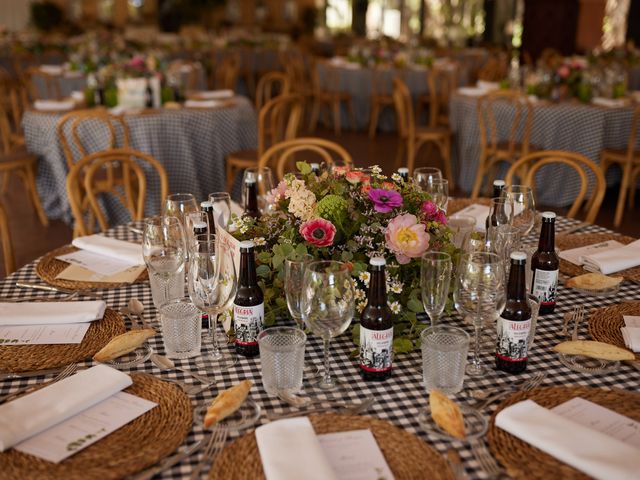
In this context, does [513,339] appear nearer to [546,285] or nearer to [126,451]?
[546,285]

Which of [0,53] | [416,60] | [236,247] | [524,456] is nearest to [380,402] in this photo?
[524,456]

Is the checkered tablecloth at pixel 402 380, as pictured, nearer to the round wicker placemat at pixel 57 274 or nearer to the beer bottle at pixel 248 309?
the beer bottle at pixel 248 309

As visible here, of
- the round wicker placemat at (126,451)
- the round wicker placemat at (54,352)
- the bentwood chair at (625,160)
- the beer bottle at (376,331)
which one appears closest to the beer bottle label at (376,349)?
the beer bottle at (376,331)

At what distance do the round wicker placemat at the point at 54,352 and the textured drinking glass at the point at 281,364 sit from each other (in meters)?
0.43

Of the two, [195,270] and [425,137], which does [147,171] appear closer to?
[425,137]

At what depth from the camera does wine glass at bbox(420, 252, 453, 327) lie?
1.45 m

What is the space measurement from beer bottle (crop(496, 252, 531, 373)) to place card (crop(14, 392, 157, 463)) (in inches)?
28.0

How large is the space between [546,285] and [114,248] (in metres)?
1.27

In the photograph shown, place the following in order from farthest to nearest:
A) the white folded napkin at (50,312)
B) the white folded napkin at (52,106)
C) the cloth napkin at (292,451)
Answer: the white folded napkin at (52,106)
the white folded napkin at (50,312)
the cloth napkin at (292,451)

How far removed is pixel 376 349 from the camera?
141 centimetres

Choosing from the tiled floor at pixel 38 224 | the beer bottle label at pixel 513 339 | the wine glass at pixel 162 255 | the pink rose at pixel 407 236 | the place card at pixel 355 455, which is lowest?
the tiled floor at pixel 38 224

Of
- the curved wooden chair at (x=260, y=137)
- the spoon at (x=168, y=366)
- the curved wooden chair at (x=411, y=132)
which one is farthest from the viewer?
the curved wooden chair at (x=411, y=132)

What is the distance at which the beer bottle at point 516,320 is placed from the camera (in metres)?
1.43

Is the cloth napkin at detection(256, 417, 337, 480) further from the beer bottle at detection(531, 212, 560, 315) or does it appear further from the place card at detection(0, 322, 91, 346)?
the beer bottle at detection(531, 212, 560, 315)
